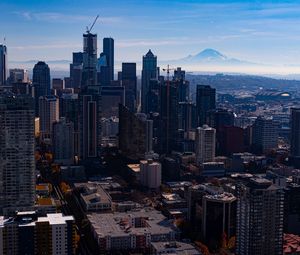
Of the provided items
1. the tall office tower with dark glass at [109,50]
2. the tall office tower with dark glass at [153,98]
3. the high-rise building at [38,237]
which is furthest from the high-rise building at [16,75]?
the high-rise building at [38,237]

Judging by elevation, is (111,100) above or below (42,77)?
below

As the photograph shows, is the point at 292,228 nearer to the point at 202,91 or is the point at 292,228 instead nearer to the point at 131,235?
the point at 131,235

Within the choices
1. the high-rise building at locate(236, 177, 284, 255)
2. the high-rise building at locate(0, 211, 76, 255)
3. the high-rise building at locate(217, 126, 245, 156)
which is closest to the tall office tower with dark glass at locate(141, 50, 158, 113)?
the high-rise building at locate(217, 126, 245, 156)

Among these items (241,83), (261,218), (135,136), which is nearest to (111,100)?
(135,136)

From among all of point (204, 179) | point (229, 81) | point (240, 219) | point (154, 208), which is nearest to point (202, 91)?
point (204, 179)

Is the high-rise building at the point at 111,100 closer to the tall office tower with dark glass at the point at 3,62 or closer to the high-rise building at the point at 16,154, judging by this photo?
the tall office tower with dark glass at the point at 3,62

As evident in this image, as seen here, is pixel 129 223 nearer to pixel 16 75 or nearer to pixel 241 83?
pixel 16 75

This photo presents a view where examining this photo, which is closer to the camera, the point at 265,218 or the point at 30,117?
the point at 265,218

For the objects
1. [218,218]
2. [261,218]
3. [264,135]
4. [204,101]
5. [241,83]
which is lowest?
[218,218]
